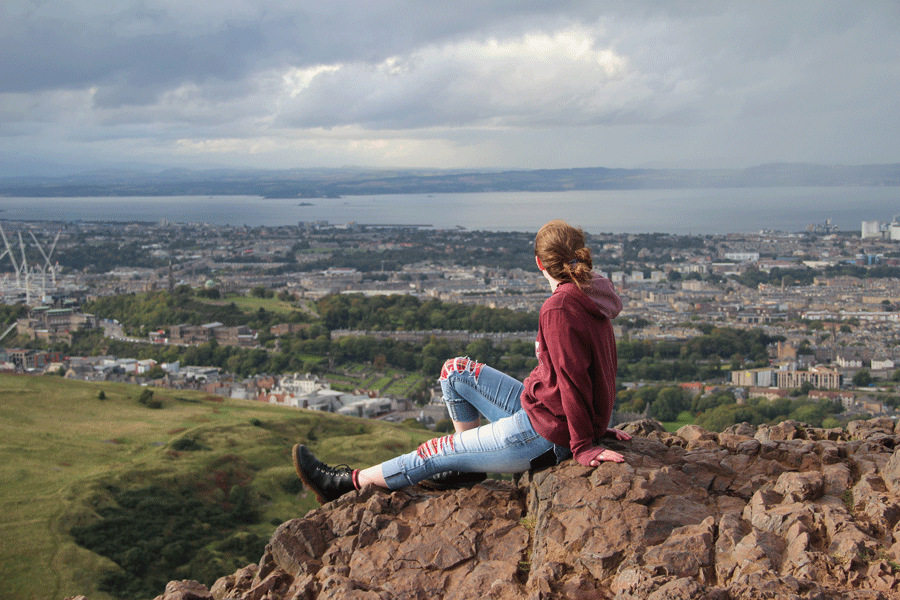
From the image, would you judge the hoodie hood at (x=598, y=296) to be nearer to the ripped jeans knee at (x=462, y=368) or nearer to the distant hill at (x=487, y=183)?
the ripped jeans knee at (x=462, y=368)

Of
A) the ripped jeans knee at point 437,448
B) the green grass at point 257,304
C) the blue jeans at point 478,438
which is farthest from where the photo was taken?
the green grass at point 257,304

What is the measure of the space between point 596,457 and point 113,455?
1425 centimetres

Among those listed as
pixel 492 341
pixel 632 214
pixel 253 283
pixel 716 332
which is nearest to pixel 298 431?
pixel 492 341

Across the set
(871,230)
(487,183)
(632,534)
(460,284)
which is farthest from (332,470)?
(487,183)

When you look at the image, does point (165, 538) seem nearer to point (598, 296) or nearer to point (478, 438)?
point (478, 438)

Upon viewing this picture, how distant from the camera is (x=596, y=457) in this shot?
306cm

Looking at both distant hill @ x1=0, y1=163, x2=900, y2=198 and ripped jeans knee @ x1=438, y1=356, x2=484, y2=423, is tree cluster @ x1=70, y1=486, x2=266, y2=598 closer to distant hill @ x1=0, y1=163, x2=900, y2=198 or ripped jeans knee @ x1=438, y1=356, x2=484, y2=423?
ripped jeans knee @ x1=438, y1=356, x2=484, y2=423

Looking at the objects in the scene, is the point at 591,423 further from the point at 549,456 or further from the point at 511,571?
the point at 511,571

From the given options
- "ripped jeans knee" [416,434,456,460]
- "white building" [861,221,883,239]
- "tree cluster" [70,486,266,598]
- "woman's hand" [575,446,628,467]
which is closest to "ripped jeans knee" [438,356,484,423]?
"ripped jeans knee" [416,434,456,460]

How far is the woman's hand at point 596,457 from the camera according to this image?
120 inches

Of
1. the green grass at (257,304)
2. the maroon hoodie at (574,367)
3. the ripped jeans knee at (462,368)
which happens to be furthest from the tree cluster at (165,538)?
the green grass at (257,304)

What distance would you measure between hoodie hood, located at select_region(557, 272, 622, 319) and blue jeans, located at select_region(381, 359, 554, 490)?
0.56m

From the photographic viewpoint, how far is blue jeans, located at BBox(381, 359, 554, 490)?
3178 millimetres

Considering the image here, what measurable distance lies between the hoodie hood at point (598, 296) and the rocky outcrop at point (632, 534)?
676 mm
